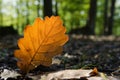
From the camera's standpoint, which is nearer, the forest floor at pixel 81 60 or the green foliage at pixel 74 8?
the forest floor at pixel 81 60

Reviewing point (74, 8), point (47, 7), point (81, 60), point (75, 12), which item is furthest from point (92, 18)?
point (75, 12)

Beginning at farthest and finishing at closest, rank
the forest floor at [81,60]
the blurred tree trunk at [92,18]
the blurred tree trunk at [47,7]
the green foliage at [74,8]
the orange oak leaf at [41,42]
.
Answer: the green foliage at [74,8] → the blurred tree trunk at [92,18] → the blurred tree trunk at [47,7] → the forest floor at [81,60] → the orange oak leaf at [41,42]

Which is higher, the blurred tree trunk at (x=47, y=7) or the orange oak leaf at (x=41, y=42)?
the blurred tree trunk at (x=47, y=7)

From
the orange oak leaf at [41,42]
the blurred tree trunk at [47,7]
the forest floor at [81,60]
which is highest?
the blurred tree trunk at [47,7]

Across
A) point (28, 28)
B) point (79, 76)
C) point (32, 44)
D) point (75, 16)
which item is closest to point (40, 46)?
point (32, 44)

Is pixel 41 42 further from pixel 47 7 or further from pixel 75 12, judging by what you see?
pixel 75 12

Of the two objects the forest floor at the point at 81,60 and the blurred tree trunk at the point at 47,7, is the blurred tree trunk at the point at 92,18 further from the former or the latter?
the forest floor at the point at 81,60

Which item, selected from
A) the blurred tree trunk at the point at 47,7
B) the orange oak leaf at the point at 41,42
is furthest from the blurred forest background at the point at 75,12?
the orange oak leaf at the point at 41,42

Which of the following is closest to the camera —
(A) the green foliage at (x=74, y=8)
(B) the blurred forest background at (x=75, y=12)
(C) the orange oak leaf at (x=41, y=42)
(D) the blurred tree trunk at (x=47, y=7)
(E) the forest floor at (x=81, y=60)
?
(C) the orange oak leaf at (x=41, y=42)
